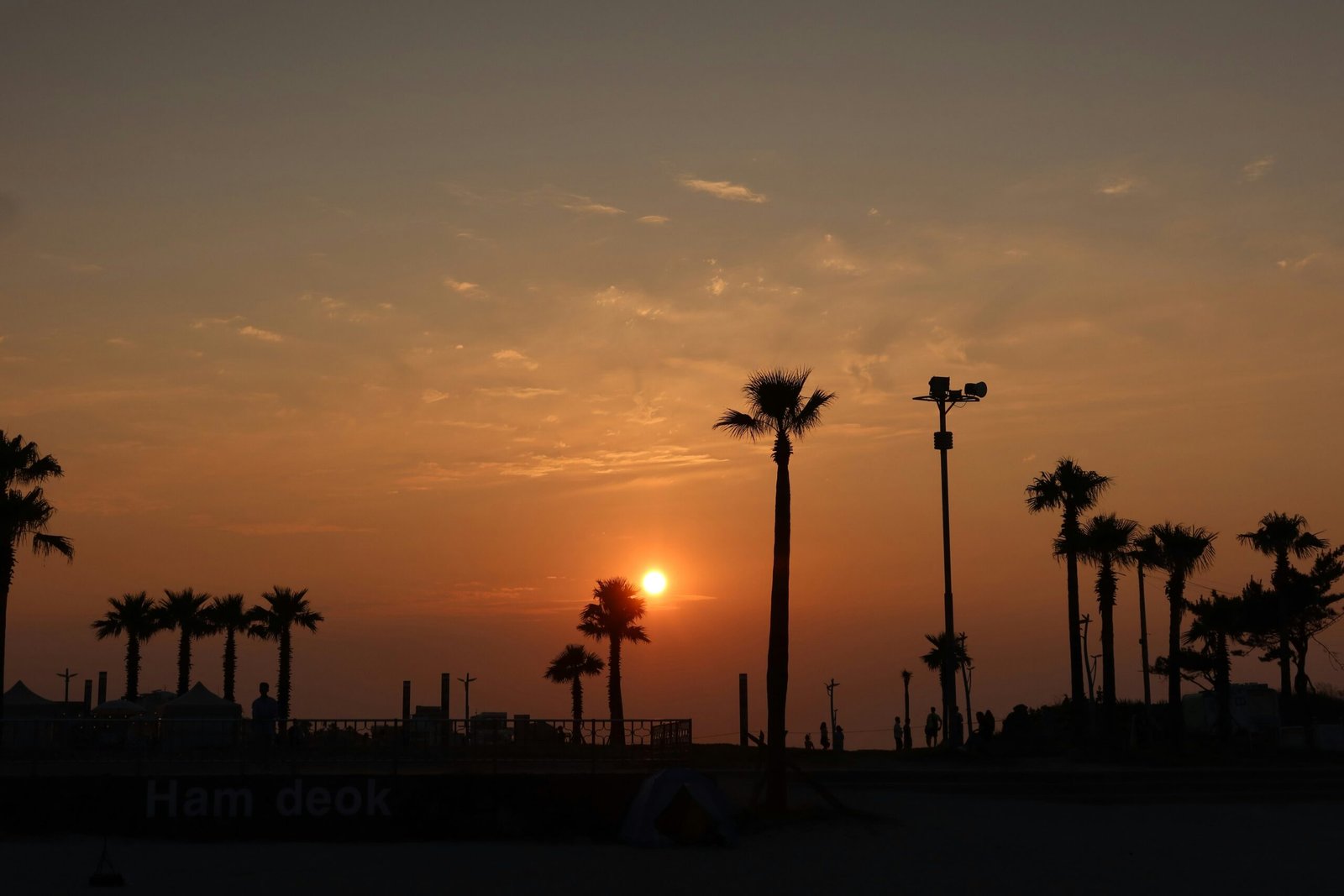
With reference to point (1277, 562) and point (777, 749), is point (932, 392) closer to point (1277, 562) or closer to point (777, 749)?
point (777, 749)

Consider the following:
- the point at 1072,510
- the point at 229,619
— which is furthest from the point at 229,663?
the point at 1072,510

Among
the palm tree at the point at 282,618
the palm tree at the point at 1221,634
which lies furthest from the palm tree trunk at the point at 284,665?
the palm tree at the point at 1221,634

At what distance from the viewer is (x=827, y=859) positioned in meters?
24.8

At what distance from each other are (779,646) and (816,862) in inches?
201

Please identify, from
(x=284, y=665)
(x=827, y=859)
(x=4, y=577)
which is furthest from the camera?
(x=284, y=665)

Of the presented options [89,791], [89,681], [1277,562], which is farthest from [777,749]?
[89,681]

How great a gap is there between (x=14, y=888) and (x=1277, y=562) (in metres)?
57.5

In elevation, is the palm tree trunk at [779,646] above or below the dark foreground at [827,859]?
above

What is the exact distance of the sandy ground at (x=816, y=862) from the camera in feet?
73.3

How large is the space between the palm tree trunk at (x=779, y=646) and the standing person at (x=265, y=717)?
10.6 m

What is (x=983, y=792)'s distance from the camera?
108 feet

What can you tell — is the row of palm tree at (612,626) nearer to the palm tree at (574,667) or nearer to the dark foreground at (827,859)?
the palm tree at (574,667)

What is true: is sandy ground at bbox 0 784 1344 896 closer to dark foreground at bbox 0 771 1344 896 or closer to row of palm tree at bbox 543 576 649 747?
dark foreground at bbox 0 771 1344 896

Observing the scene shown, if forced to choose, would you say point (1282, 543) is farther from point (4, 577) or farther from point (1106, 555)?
point (4, 577)
